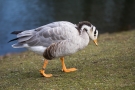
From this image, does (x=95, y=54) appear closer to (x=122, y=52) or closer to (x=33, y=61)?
(x=122, y=52)

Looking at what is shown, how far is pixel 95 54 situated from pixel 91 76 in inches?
145

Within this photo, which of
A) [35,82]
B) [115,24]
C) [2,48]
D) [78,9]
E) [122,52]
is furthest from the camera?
[78,9]

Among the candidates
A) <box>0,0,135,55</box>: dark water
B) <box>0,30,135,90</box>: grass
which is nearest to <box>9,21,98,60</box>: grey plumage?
<box>0,30,135,90</box>: grass

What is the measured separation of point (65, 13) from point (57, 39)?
17.0 meters

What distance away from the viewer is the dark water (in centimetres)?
2252

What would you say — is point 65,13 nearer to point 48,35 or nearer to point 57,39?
point 48,35

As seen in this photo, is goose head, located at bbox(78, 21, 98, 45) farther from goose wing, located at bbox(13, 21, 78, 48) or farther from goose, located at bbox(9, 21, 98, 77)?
goose wing, located at bbox(13, 21, 78, 48)

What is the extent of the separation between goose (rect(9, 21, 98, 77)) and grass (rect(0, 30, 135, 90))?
0.74 meters

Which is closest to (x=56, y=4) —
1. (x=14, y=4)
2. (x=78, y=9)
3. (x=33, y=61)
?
(x=78, y=9)

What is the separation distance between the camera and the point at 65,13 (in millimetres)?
25188

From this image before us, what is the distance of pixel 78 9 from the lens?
27125mm

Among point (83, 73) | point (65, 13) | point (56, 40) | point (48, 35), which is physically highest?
point (48, 35)

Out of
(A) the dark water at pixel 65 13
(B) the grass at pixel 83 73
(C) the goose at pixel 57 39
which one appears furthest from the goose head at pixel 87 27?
(A) the dark water at pixel 65 13

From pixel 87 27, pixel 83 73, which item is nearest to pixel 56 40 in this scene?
pixel 87 27
